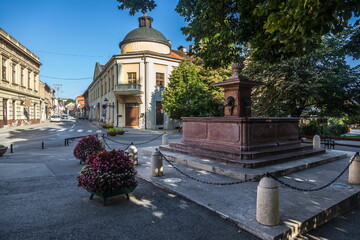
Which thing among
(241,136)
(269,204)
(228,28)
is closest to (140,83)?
(228,28)

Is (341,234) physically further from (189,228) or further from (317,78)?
(317,78)

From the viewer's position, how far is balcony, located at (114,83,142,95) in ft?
98.9

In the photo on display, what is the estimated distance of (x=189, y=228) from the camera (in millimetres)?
3902

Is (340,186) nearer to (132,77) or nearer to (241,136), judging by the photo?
(241,136)

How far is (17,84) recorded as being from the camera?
3067 centimetres

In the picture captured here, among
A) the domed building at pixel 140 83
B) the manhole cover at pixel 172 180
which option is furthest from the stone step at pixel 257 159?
the domed building at pixel 140 83

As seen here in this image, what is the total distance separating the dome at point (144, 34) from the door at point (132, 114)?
34.3ft

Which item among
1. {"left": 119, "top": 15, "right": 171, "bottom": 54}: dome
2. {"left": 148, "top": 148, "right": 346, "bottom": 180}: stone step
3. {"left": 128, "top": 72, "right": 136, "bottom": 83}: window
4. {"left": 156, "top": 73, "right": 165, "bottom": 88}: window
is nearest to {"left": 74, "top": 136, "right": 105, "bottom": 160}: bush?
{"left": 148, "top": 148, "right": 346, "bottom": 180}: stone step

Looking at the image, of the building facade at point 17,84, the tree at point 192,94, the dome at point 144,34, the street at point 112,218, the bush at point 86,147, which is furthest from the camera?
the dome at point 144,34

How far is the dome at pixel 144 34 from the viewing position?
33.4m

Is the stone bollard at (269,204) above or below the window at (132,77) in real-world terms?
below

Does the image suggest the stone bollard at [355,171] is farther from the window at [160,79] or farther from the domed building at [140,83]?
the window at [160,79]

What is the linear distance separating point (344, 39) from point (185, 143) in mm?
16814

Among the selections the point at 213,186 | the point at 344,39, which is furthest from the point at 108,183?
the point at 344,39
